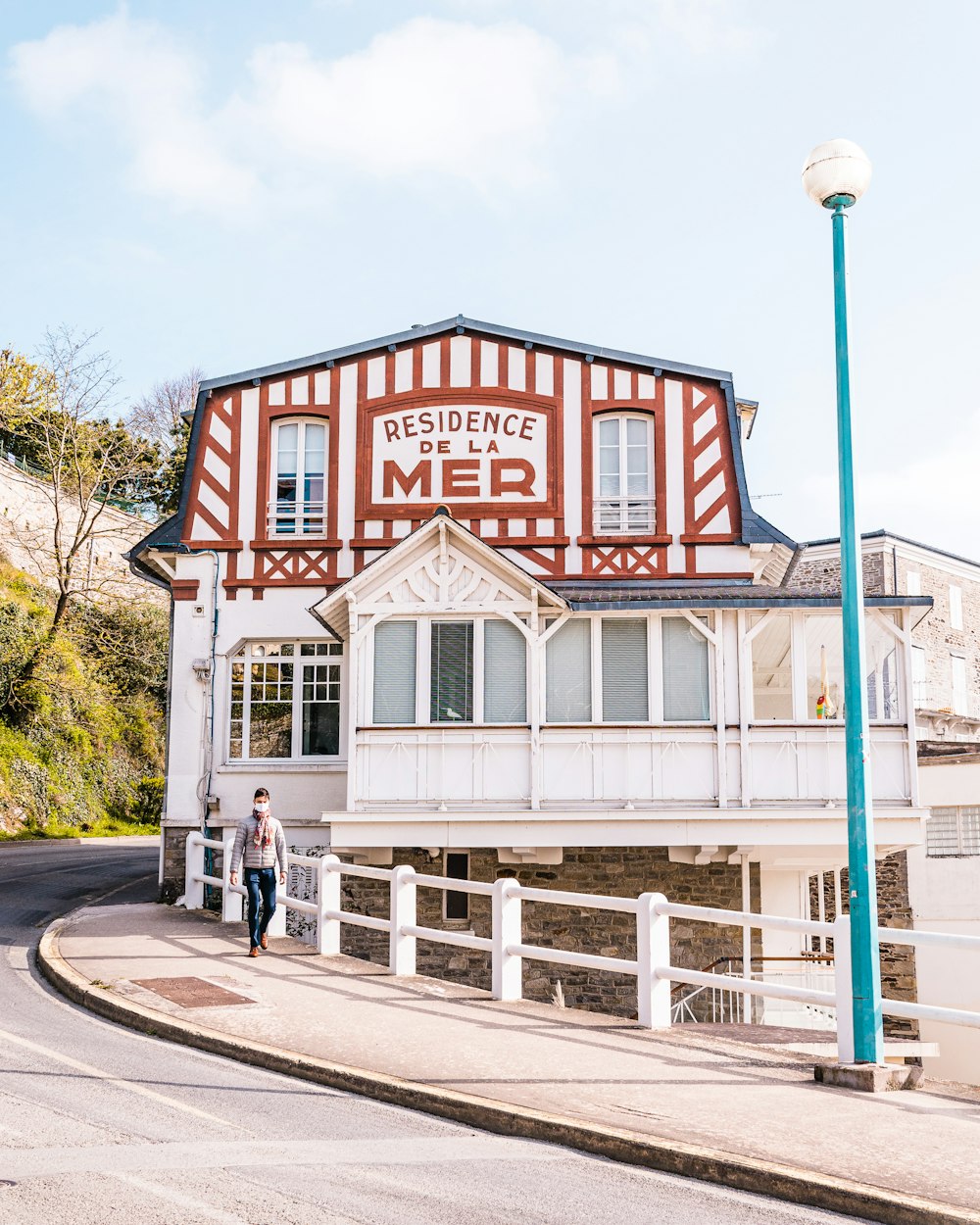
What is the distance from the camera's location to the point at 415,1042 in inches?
375

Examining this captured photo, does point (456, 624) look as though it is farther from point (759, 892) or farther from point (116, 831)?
point (116, 831)

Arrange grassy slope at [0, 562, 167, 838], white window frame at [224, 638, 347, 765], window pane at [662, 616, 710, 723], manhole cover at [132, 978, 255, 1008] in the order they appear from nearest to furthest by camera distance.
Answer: manhole cover at [132, 978, 255, 1008]
window pane at [662, 616, 710, 723]
white window frame at [224, 638, 347, 765]
grassy slope at [0, 562, 167, 838]

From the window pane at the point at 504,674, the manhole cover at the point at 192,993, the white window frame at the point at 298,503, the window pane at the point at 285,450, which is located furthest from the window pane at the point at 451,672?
the manhole cover at the point at 192,993

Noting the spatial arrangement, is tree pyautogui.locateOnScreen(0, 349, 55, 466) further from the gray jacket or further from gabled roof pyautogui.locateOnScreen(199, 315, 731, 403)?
the gray jacket

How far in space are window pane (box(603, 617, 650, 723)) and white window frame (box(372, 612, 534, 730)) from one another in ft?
3.42

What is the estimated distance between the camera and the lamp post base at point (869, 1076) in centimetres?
827

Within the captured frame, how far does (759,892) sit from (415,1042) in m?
10.4

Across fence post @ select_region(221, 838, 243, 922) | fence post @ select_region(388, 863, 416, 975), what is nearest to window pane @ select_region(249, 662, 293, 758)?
fence post @ select_region(221, 838, 243, 922)

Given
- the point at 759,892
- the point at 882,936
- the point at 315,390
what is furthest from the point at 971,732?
the point at 882,936

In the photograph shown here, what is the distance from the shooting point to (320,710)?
800 inches

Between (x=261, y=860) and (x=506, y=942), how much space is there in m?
3.22

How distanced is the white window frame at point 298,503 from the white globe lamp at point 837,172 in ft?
41.3

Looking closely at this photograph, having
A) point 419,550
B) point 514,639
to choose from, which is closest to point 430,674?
point 514,639

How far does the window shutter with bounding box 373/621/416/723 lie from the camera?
17.3 metres
